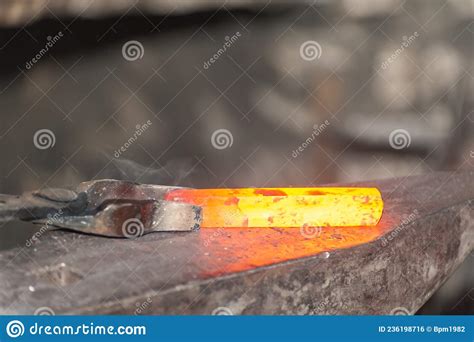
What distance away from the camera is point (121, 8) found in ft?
6.91

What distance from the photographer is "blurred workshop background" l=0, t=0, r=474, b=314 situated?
212cm

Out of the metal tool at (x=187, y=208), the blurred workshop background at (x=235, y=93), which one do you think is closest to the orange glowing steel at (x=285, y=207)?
the metal tool at (x=187, y=208)

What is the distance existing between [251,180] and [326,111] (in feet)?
1.32

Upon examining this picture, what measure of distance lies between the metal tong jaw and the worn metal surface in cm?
3

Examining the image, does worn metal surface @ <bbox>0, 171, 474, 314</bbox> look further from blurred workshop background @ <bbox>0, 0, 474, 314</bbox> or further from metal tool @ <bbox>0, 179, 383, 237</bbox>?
blurred workshop background @ <bbox>0, 0, 474, 314</bbox>

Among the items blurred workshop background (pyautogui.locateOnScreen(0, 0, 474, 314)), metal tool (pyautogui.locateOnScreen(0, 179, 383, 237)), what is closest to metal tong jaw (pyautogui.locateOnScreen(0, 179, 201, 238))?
metal tool (pyautogui.locateOnScreen(0, 179, 383, 237))

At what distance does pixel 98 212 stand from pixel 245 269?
0.37m

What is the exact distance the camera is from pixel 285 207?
151 centimetres

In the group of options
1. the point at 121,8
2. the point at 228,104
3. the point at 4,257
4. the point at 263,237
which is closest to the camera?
the point at 4,257

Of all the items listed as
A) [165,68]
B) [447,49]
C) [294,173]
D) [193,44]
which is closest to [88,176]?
[165,68]

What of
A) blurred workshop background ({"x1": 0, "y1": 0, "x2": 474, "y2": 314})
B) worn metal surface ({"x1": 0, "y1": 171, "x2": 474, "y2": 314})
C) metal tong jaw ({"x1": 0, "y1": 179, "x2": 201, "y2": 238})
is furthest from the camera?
blurred workshop background ({"x1": 0, "y1": 0, "x2": 474, "y2": 314})

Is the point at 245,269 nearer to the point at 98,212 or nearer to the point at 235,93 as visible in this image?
the point at 98,212

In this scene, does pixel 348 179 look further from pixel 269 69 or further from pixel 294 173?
pixel 269 69

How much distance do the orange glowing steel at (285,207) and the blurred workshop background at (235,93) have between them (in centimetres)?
74
